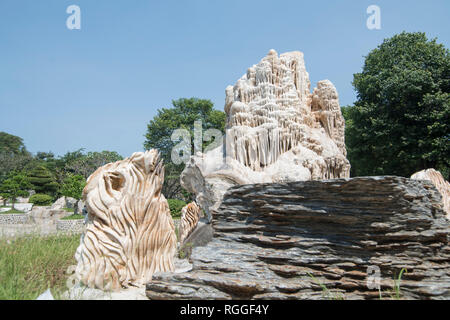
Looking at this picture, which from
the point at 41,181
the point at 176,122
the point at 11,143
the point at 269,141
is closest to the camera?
the point at 269,141

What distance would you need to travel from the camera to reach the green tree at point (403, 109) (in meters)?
13.9

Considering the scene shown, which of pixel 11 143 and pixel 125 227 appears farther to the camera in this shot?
pixel 11 143

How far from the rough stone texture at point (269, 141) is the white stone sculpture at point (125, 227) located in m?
2.56

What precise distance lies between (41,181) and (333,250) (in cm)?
3092

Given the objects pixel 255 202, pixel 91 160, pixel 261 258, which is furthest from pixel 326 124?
pixel 91 160

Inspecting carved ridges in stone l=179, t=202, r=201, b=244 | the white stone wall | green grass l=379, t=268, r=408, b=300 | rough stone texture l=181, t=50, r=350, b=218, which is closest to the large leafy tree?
the white stone wall

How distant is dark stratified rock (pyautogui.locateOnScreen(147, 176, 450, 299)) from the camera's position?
322cm

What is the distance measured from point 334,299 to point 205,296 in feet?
4.32

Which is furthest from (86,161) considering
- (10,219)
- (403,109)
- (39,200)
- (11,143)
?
(403,109)

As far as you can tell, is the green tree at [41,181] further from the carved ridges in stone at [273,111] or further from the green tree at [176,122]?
the carved ridges in stone at [273,111]

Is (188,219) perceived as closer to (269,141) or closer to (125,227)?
(269,141)

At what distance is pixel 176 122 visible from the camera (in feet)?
87.0
